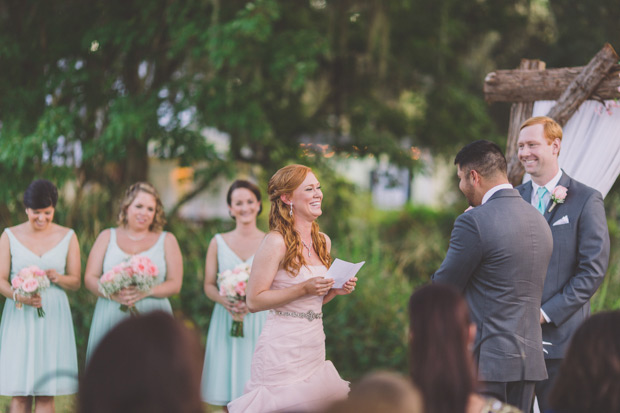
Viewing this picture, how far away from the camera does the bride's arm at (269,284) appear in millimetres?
3834

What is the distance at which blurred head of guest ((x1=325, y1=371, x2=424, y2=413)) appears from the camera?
1.79 m

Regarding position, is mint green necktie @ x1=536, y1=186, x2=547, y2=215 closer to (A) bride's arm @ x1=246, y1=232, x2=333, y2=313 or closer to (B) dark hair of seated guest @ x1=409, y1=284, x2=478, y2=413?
(A) bride's arm @ x1=246, y1=232, x2=333, y2=313

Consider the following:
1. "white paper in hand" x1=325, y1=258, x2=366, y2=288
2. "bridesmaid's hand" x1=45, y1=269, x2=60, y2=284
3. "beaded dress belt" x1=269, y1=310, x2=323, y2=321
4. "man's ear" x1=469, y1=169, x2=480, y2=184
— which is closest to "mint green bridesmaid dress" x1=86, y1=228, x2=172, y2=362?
"bridesmaid's hand" x1=45, y1=269, x2=60, y2=284

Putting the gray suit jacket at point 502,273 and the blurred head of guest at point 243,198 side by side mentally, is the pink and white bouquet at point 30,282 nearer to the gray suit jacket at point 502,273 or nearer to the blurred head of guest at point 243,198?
the blurred head of guest at point 243,198

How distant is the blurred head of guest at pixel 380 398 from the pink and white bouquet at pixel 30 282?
3.71m

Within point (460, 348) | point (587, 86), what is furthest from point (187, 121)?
point (460, 348)

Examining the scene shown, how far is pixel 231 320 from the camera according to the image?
218 inches

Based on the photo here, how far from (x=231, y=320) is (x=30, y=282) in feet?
5.35

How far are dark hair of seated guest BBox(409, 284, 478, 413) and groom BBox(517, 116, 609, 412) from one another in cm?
182

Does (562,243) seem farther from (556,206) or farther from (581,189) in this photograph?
(581,189)

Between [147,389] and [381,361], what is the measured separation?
6.43m

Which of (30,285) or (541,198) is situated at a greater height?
(541,198)

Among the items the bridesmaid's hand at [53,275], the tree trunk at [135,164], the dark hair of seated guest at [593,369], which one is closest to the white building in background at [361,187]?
the tree trunk at [135,164]

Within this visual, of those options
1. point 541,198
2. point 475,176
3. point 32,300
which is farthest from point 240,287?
point 541,198
